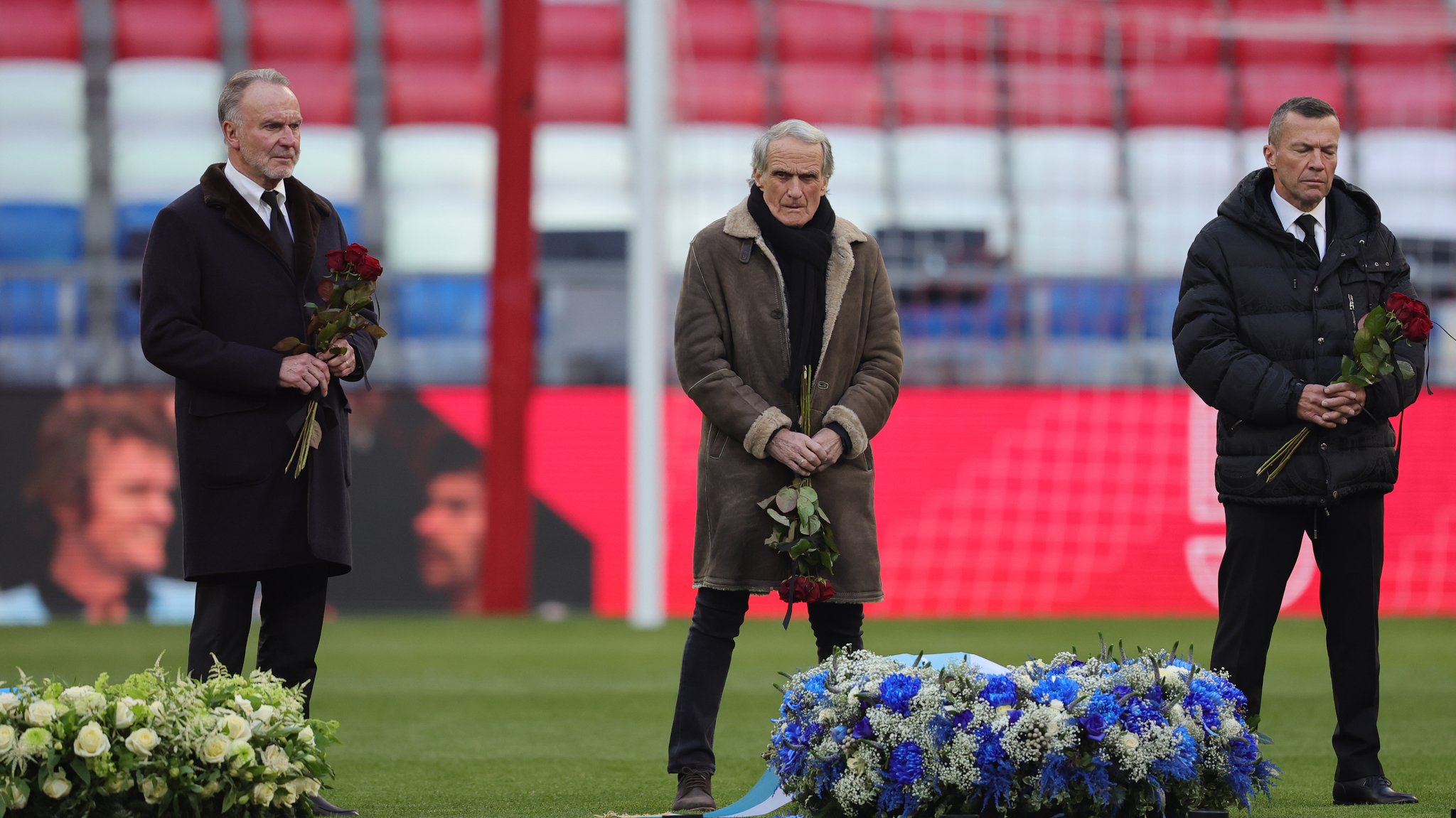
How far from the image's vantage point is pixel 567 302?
13.2 metres

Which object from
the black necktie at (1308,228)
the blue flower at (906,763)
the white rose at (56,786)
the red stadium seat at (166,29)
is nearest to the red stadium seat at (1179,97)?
the red stadium seat at (166,29)

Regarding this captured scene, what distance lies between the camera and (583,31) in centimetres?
1460

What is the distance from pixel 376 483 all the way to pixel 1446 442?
263 inches

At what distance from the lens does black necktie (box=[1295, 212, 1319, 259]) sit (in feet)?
15.7

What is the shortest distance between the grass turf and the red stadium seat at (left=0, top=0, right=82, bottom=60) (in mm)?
4803

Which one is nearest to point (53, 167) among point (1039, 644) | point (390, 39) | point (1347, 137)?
point (390, 39)

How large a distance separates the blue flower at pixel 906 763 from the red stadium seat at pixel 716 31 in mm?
10439

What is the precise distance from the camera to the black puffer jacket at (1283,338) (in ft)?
15.3

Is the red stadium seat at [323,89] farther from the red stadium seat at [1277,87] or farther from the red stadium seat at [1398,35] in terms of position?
the red stadium seat at [1398,35]

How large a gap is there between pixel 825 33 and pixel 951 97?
107 cm

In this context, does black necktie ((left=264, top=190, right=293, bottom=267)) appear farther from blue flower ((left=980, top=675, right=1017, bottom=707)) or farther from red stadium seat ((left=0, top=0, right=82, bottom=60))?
red stadium seat ((left=0, top=0, right=82, bottom=60))

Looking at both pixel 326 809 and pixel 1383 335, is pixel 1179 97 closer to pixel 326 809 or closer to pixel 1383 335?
pixel 1383 335

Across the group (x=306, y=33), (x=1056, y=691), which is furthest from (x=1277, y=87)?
(x=1056, y=691)

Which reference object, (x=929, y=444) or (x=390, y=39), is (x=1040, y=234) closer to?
(x=929, y=444)
